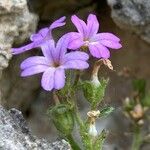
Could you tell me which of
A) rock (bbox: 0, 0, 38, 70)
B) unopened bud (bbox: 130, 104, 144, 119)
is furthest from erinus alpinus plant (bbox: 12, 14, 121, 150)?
unopened bud (bbox: 130, 104, 144, 119)

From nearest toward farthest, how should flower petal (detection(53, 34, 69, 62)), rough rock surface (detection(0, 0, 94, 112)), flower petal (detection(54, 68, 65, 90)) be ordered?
flower petal (detection(54, 68, 65, 90))
flower petal (detection(53, 34, 69, 62))
rough rock surface (detection(0, 0, 94, 112))

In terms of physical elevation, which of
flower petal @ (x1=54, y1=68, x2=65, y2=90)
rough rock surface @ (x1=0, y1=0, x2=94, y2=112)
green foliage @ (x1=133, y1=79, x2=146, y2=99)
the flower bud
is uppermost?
flower petal @ (x1=54, y1=68, x2=65, y2=90)

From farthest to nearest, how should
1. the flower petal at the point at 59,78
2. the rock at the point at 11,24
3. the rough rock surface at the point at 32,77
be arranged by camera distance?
the rough rock surface at the point at 32,77
the rock at the point at 11,24
the flower petal at the point at 59,78

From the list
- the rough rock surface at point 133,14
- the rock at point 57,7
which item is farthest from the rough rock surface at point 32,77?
the rough rock surface at point 133,14

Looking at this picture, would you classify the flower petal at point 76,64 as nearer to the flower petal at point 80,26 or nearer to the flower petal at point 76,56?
the flower petal at point 76,56

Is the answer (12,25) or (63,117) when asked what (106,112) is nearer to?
(63,117)

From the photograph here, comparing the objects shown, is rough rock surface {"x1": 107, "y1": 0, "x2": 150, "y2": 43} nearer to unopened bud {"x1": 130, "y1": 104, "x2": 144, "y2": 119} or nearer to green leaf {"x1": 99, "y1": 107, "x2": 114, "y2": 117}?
unopened bud {"x1": 130, "y1": 104, "x2": 144, "y2": 119}

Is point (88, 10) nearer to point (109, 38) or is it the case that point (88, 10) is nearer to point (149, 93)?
point (149, 93)
